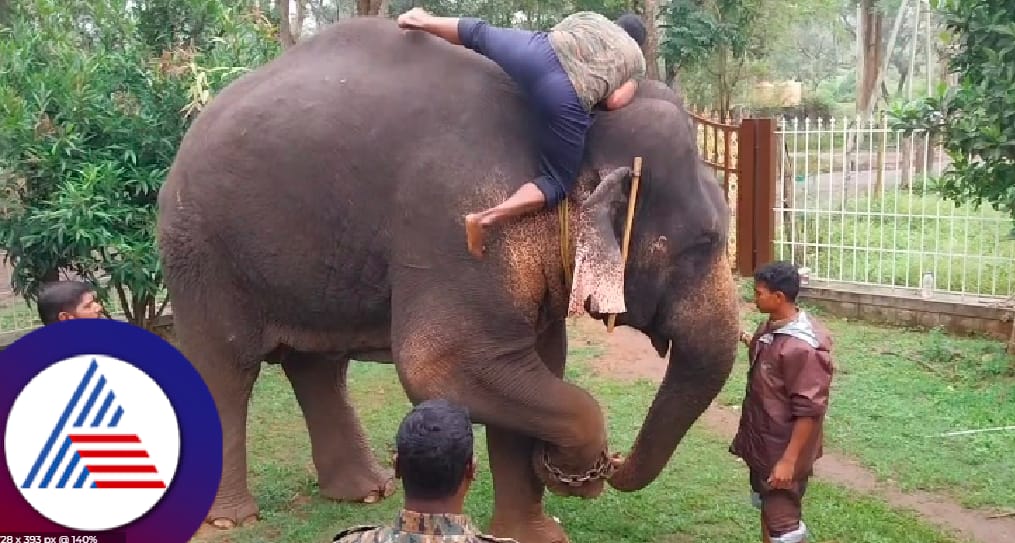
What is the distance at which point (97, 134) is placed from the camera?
6.64 m

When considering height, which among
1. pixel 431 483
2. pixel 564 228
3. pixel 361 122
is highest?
pixel 361 122

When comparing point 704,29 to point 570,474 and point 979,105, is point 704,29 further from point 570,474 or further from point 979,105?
point 570,474

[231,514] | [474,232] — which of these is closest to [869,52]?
[231,514]

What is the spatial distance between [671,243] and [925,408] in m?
3.58

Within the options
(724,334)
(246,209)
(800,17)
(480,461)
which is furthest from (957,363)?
(800,17)

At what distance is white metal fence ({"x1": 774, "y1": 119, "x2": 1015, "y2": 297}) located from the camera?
8945 millimetres

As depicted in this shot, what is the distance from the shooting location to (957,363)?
7699 mm

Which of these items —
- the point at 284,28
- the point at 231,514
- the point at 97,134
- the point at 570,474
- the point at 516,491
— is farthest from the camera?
the point at 284,28

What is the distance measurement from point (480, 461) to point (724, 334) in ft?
7.16

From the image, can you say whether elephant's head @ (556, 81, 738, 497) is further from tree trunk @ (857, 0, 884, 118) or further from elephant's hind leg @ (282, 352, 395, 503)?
tree trunk @ (857, 0, 884, 118)

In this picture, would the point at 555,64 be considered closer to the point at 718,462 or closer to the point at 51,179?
the point at 718,462

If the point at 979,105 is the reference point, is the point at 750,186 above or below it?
below

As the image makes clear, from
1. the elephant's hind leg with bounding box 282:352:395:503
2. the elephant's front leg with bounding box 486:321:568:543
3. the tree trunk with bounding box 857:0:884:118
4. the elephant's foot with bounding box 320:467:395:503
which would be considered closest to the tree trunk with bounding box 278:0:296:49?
the elephant's hind leg with bounding box 282:352:395:503

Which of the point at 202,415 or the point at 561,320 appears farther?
the point at 561,320
